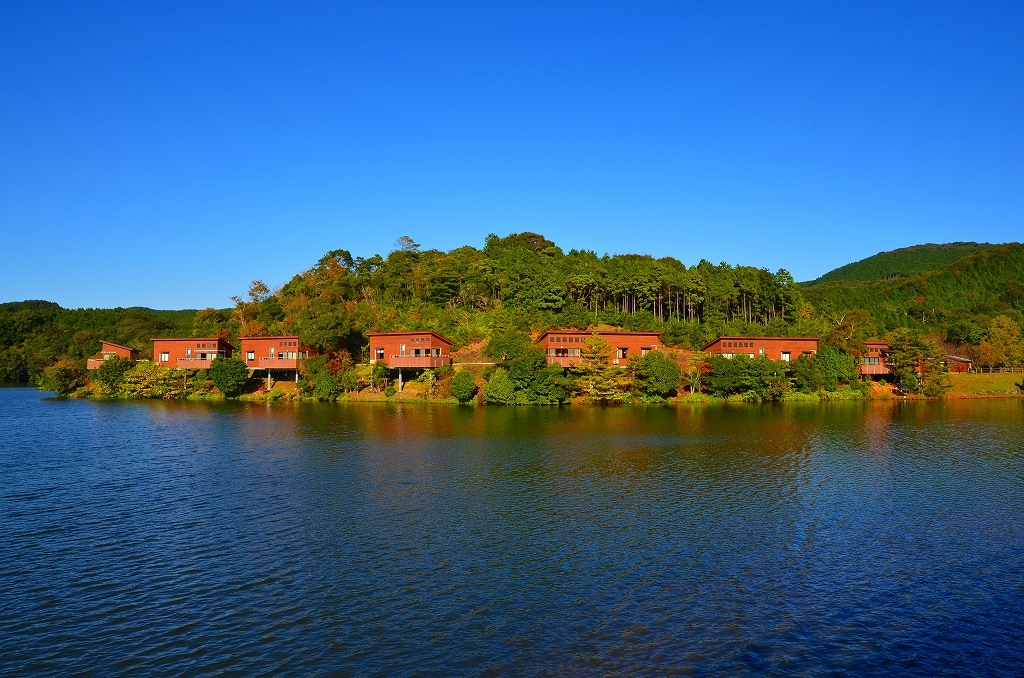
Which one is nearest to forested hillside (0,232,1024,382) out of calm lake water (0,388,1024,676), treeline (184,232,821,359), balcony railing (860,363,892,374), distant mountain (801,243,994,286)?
treeline (184,232,821,359)

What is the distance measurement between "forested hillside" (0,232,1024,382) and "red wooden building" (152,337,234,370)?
5.56 meters

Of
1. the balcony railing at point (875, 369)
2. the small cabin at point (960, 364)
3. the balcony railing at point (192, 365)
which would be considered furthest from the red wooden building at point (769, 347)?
the balcony railing at point (192, 365)

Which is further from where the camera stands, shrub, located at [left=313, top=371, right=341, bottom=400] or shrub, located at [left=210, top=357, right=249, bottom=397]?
shrub, located at [left=210, top=357, right=249, bottom=397]

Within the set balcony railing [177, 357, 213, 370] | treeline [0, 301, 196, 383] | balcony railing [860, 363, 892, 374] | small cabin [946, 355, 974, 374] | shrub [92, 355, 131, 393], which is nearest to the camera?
balcony railing [860, 363, 892, 374]

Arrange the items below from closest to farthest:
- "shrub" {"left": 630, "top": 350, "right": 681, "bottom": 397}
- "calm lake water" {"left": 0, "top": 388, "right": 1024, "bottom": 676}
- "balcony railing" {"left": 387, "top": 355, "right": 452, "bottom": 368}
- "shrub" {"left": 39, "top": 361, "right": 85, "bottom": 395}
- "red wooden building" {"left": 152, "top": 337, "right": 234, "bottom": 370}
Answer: "calm lake water" {"left": 0, "top": 388, "right": 1024, "bottom": 676} → "shrub" {"left": 630, "top": 350, "right": 681, "bottom": 397} → "balcony railing" {"left": 387, "top": 355, "right": 452, "bottom": 368} → "red wooden building" {"left": 152, "top": 337, "right": 234, "bottom": 370} → "shrub" {"left": 39, "top": 361, "right": 85, "bottom": 395}

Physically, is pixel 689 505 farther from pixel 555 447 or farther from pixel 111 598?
pixel 111 598

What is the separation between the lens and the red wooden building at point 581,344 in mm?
57906

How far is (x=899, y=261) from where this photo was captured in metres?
174

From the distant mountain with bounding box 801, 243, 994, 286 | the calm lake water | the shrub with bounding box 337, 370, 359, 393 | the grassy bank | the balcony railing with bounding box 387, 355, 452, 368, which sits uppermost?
the distant mountain with bounding box 801, 243, 994, 286

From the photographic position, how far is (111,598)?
1457 centimetres

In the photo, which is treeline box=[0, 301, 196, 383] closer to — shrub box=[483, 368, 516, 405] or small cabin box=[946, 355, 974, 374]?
shrub box=[483, 368, 516, 405]

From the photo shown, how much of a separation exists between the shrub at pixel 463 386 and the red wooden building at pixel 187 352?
27013 millimetres

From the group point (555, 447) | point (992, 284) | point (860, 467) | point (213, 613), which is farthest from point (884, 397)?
point (992, 284)

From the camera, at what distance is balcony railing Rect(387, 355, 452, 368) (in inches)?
2356
